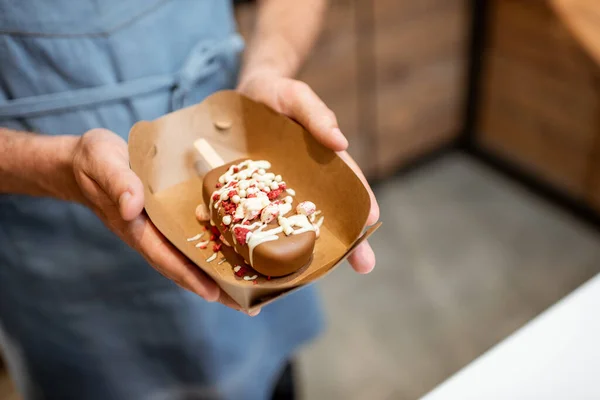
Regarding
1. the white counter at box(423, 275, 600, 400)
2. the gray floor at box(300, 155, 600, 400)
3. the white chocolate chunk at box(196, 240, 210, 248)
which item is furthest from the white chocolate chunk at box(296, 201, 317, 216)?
the gray floor at box(300, 155, 600, 400)

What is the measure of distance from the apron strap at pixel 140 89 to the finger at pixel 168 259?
25 cm

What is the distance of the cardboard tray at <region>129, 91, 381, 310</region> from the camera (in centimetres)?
66

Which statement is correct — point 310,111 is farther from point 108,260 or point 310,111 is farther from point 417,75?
point 417,75

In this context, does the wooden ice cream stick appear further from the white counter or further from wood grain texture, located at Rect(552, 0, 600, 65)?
wood grain texture, located at Rect(552, 0, 600, 65)

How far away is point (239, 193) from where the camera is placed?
690mm

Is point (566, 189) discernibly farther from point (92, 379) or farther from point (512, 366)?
point (92, 379)

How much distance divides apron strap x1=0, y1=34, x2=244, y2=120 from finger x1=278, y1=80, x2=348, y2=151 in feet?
0.56

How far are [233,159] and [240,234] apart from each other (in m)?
0.17

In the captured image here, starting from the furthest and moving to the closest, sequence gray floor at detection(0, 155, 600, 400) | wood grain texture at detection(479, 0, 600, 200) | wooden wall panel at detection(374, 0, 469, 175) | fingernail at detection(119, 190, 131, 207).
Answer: wooden wall panel at detection(374, 0, 469, 175)
wood grain texture at detection(479, 0, 600, 200)
gray floor at detection(0, 155, 600, 400)
fingernail at detection(119, 190, 131, 207)

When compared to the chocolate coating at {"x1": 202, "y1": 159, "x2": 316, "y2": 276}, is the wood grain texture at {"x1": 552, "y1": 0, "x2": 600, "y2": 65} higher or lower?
lower

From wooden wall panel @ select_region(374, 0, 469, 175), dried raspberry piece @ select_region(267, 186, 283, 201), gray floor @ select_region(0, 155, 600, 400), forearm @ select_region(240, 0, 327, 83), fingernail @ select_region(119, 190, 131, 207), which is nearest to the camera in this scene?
fingernail @ select_region(119, 190, 131, 207)

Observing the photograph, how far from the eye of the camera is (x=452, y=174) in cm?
220

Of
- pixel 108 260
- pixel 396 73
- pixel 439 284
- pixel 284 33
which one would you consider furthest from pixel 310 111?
pixel 396 73

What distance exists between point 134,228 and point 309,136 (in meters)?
0.24
